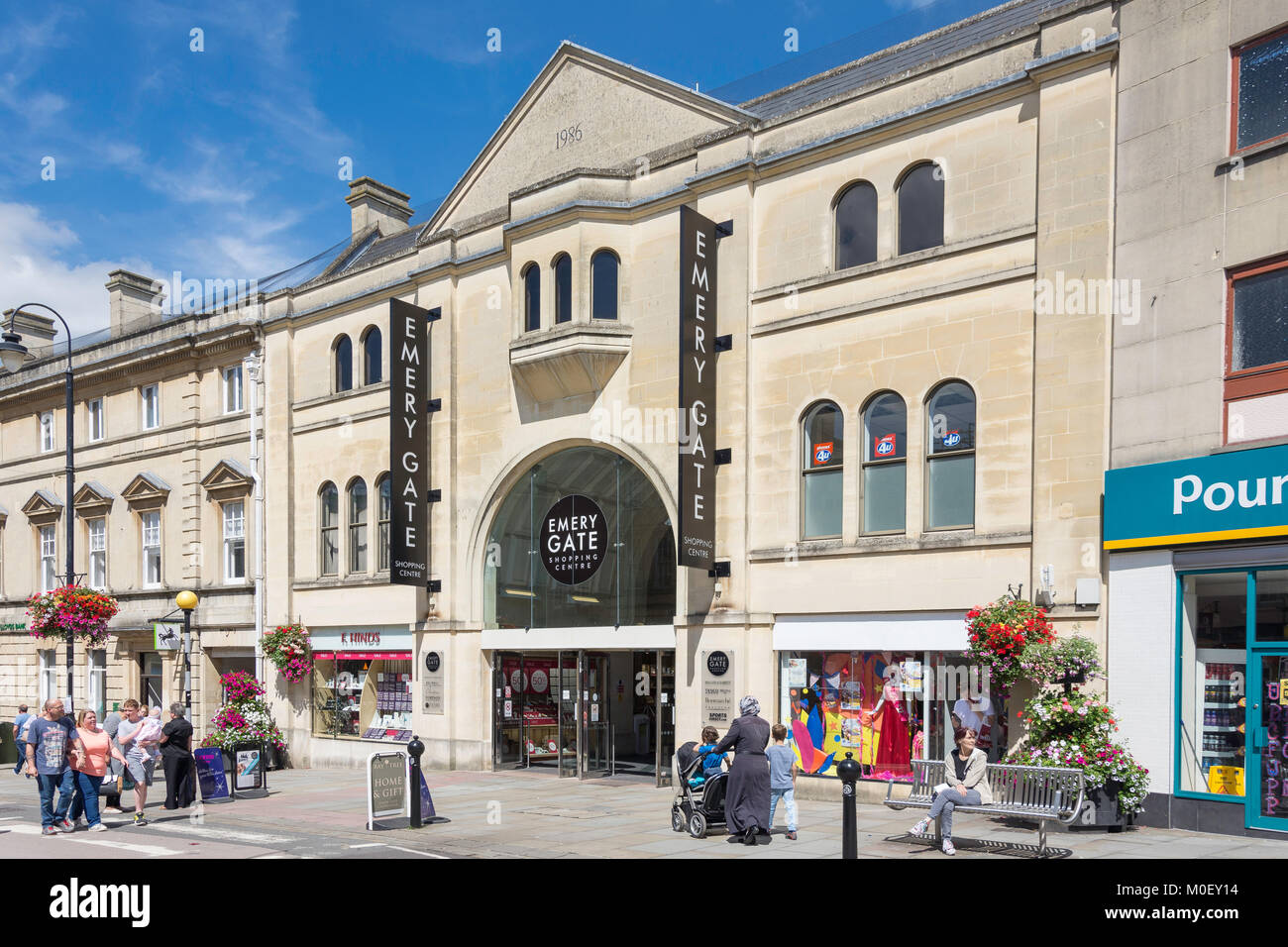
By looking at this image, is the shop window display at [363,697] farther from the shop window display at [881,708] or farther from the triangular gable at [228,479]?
the shop window display at [881,708]

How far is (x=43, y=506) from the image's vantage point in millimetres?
33656

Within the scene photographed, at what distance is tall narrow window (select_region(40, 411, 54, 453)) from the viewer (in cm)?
3428

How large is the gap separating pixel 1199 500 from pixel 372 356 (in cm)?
1797

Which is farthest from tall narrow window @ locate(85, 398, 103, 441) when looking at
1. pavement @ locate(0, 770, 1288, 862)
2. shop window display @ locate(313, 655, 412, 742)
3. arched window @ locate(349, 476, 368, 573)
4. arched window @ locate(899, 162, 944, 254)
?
arched window @ locate(899, 162, 944, 254)

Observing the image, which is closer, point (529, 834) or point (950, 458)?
point (529, 834)

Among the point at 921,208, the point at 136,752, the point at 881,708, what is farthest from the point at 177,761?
the point at 921,208

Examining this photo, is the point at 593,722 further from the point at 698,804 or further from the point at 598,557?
the point at 698,804

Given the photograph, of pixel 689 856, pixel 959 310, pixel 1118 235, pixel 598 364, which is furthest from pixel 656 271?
pixel 689 856

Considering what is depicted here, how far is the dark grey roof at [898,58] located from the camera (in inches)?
739

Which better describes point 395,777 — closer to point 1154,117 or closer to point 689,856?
point 689,856

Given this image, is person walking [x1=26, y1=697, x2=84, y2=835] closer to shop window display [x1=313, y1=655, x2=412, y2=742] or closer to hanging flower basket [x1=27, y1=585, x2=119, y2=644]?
shop window display [x1=313, y1=655, x2=412, y2=742]

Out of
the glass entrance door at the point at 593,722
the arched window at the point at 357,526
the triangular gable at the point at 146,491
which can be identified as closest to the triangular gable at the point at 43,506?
the triangular gable at the point at 146,491

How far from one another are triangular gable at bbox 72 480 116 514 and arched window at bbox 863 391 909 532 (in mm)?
22977

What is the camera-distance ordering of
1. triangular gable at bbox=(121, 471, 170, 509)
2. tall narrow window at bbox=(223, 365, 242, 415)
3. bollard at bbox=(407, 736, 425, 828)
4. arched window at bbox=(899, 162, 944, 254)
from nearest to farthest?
bollard at bbox=(407, 736, 425, 828) < arched window at bbox=(899, 162, 944, 254) < tall narrow window at bbox=(223, 365, 242, 415) < triangular gable at bbox=(121, 471, 170, 509)
